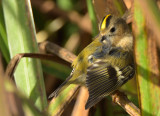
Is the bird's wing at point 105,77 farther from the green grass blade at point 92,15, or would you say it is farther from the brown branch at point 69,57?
→ the green grass blade at point 92,15

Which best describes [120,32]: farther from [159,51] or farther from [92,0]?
[159,51]

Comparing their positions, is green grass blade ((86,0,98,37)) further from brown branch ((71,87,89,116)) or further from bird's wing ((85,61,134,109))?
brown branch ((71,87,89,116))

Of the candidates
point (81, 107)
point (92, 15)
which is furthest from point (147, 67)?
point (92, 15)

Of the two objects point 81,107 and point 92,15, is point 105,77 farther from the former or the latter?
point 92,15

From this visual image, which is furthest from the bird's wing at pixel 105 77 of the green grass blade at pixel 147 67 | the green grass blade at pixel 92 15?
the green grass blade at pixel 147 67

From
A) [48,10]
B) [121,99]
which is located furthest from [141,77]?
[48,10]

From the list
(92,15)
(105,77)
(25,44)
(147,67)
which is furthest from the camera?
(92,15)

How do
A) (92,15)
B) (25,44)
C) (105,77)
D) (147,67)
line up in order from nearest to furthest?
1. (147,67)
2. (25,44)
3. (105,77)
4. (92,15)
